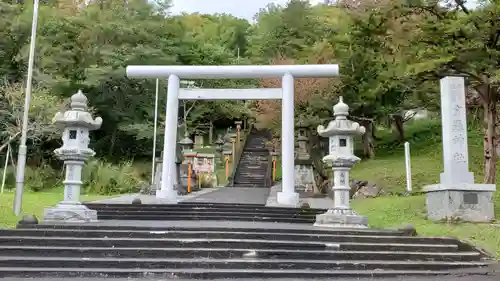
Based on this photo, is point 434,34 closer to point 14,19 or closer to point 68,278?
point 68,278

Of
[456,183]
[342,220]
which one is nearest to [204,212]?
[342,220]

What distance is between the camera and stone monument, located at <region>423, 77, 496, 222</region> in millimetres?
10477

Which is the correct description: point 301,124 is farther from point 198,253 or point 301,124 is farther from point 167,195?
point 198,253

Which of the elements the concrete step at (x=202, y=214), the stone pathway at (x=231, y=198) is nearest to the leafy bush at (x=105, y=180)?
the stone pathway at (x=231, y=198)

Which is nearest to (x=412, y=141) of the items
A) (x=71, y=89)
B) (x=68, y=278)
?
(x=71, y=89)

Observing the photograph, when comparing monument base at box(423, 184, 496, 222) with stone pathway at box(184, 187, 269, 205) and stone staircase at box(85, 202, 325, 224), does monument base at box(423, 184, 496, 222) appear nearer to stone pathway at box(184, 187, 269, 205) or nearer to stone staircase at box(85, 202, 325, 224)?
stone staircase at box(85, 202, 325, 224)

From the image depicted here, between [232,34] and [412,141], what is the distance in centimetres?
2655

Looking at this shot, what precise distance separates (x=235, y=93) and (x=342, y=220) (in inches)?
266

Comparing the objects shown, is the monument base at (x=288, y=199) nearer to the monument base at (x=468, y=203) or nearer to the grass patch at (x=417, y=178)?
the grass patch at (x=417, y=178)

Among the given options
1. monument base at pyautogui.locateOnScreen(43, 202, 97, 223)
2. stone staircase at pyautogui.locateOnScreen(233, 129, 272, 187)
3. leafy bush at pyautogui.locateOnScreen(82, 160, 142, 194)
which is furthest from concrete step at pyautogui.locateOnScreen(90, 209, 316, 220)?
stone staircase at pyautogui.locateOnScreen(233, 129, 272, 187)

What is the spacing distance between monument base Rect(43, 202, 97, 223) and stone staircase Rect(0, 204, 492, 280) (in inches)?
50.9

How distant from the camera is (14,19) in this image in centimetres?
2469

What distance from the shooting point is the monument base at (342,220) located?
10.1m

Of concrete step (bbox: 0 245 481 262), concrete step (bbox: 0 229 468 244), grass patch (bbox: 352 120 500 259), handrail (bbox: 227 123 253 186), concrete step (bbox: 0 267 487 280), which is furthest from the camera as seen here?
handrail (bbox: 227 123 253 186)
